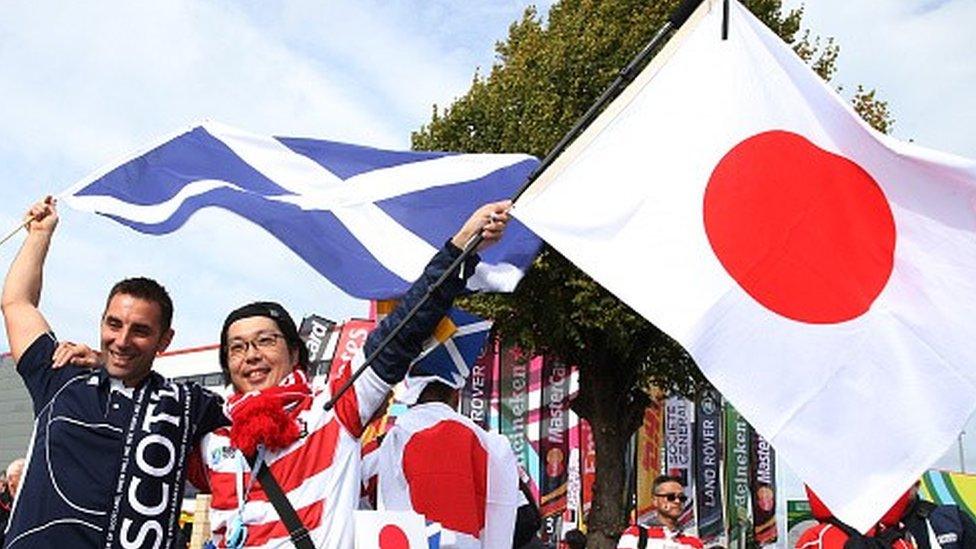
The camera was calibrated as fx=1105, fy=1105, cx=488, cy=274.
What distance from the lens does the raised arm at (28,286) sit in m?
3.35

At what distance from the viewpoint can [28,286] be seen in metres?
3.45

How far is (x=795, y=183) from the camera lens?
3627 mm

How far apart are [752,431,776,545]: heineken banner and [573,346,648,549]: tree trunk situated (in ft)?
16.4

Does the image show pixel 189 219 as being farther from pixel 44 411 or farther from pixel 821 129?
pixel 821 129

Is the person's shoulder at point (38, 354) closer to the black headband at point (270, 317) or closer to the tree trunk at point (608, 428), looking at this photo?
the black headband at point (270, 317)

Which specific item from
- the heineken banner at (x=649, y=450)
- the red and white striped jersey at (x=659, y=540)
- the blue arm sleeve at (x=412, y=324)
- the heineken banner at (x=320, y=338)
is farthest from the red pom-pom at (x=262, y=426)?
the heineken banner at (x=649, y=450)

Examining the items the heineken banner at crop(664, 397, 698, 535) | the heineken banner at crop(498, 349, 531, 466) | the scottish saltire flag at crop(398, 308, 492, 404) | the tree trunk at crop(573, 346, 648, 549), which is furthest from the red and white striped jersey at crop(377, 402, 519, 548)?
the heineken banner at crop(664, 397, 698, 535)

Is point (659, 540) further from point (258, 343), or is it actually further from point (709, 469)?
point (709, 469)

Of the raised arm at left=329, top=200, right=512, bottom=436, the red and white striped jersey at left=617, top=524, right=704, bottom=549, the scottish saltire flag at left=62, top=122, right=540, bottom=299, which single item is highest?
the scottish saltire flag at left=62, top=122, right=540, bottom=299

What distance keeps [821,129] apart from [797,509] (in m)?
30.1

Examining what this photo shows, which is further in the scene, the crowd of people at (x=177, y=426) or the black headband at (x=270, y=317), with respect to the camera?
the black headband at (x=270, y=317)

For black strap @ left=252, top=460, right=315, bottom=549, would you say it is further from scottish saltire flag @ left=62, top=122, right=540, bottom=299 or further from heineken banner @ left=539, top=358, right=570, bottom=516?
heineken banner @ left=539, top=358, right=570, bottom=516

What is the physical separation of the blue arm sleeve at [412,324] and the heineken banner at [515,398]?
20705 mm

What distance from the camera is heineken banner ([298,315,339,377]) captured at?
23641 millimetres
